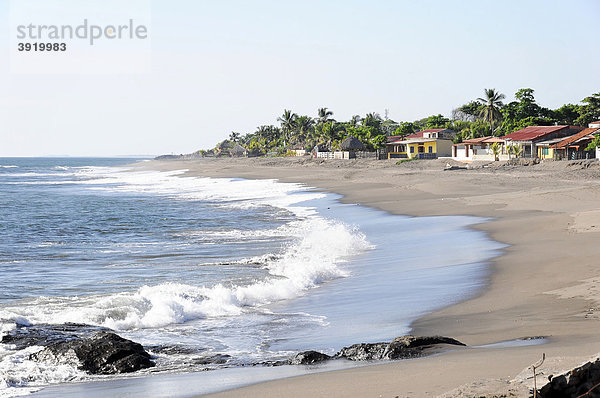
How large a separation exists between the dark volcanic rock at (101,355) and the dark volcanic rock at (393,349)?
9.09 ft

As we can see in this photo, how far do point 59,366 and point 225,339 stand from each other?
2.67 m

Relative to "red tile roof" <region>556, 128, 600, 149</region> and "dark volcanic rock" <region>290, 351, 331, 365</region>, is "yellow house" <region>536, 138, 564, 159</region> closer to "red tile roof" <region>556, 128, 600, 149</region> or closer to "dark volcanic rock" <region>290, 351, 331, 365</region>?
"red tile roof" <region>556, 128, 600, 149</region>

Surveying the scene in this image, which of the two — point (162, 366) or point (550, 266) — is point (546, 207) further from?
point (162, 366)

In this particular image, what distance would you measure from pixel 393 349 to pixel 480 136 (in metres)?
75.9

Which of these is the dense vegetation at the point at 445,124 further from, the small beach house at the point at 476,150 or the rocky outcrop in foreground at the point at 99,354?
the rocky outcrop in foreground at the point at 99,354

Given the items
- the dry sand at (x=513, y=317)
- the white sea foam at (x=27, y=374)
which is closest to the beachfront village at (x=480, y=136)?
the dry sand at (x=513, y=317)

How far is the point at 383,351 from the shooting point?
8625mm

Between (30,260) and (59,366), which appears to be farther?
(30,260)

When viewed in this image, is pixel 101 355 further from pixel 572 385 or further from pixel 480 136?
pixel 480 136

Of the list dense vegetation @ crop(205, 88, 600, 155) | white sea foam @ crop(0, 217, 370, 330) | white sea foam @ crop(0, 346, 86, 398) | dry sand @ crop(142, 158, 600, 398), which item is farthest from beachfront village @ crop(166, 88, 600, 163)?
white sea foam @ crop(0, 346, 86, 398)

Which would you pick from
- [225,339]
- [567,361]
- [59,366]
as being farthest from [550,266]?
[59,366]

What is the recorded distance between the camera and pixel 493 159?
64.9 m

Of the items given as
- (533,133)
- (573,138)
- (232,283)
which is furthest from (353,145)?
(232,283)

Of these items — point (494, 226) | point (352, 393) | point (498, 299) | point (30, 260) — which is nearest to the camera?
point (352, 393)
